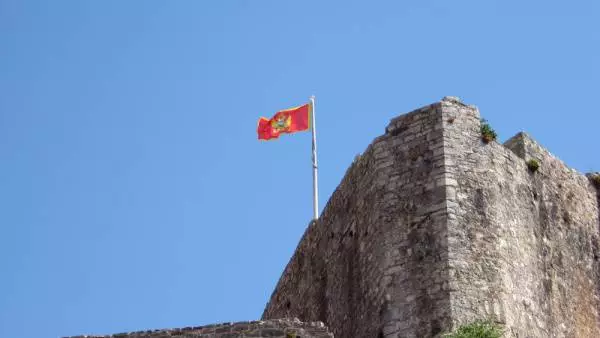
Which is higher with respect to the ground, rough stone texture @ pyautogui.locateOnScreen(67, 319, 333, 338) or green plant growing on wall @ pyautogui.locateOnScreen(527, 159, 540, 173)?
green plant growing on wall @ pyautogui.locateOnScreen(527, 159, 540, 173)

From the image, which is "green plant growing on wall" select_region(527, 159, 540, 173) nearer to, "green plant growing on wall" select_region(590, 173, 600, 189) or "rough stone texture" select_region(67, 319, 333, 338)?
"green plant growing on wall" select_region(590, 173, 600, 189)

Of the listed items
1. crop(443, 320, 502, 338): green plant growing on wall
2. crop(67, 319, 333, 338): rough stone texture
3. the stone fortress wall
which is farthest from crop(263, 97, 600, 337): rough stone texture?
crop(67, 319, 333, 338): rough stone texture

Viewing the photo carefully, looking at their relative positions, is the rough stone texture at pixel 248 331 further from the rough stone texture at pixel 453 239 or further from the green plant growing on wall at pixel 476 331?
the rough stone texture at pixel 453 239

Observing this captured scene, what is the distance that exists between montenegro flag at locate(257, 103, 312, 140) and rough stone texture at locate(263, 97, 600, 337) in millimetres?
6246

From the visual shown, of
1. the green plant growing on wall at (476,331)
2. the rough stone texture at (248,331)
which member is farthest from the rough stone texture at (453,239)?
the rough stone texture at (248,331)

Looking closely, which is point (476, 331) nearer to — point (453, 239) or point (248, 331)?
point (453, 239)

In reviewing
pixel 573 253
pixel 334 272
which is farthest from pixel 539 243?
pixel 334 272

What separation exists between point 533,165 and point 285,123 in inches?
366

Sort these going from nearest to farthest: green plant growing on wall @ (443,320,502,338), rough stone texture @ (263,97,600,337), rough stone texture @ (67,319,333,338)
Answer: rough stone texture @ (67,319,333,338) < green plant growing on wall @ (443,320,502,338) < rough stone texture @ (263,97,600,337)

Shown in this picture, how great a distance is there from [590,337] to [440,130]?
16.7 ft

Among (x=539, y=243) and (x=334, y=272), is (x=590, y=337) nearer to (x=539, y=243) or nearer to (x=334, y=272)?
(x=539, y=243)

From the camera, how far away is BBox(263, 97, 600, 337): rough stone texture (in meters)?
31.0

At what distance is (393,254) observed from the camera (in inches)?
1246

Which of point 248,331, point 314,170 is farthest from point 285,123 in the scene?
point 248,331
